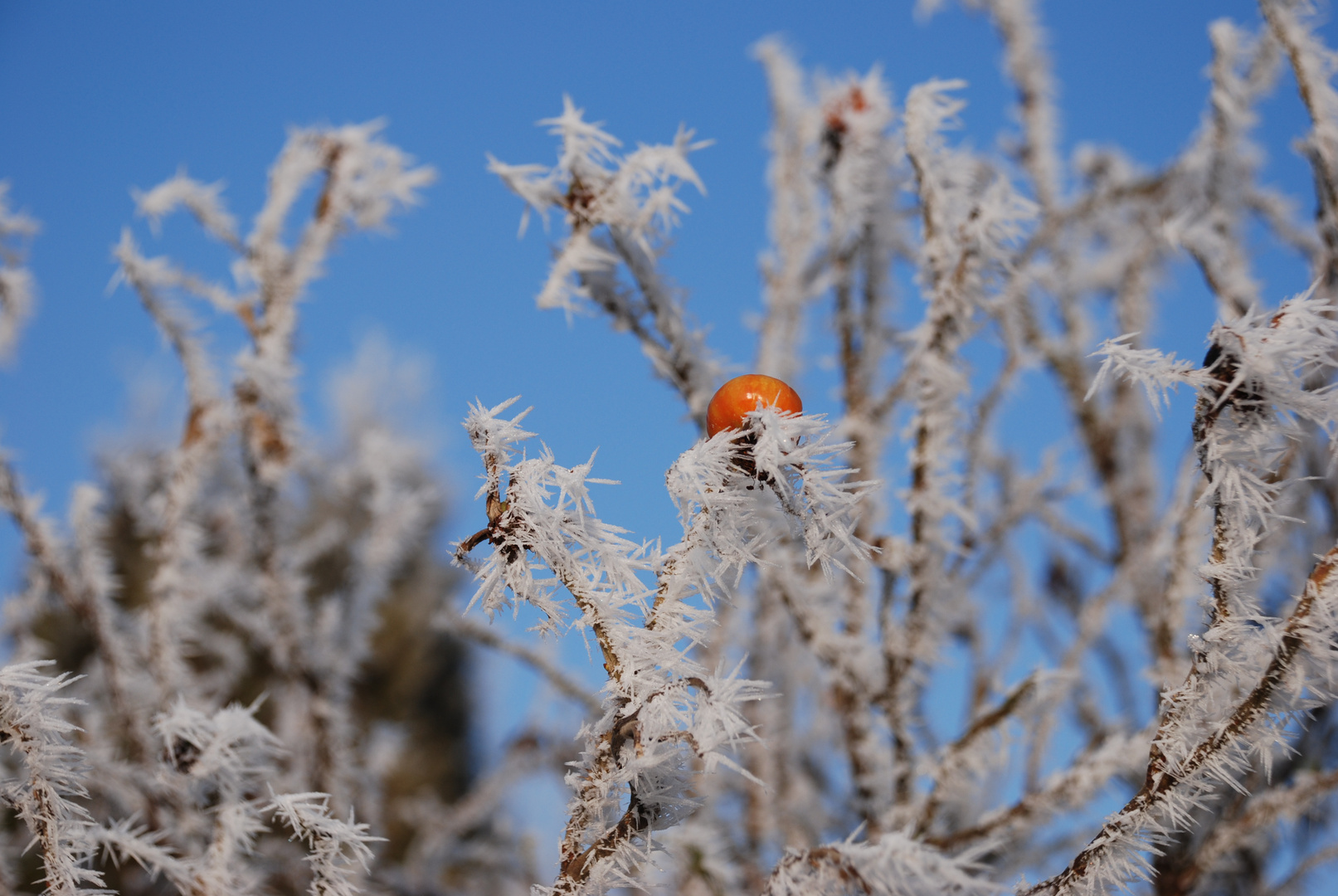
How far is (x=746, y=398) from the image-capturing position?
0.53 metres

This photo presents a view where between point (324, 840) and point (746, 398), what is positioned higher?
point (746, 398)

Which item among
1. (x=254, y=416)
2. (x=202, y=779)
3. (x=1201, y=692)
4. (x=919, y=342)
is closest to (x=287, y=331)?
(x=254, y=416)

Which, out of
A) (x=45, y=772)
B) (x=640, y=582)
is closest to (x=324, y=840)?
(x=45, y=772)

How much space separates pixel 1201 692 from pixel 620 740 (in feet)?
1.14

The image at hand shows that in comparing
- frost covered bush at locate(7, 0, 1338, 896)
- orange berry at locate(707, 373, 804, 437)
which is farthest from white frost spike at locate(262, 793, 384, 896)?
orange berry at locate(707, 373, 804, 437)

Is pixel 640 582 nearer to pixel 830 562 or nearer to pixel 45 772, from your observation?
pixel 830 562

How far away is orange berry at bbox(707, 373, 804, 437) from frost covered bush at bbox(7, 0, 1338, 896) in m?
0.02

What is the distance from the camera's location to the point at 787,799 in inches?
65.1

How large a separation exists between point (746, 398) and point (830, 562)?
12cm

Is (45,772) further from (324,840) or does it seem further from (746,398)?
(746,398)

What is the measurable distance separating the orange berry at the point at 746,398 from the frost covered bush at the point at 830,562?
20 mm

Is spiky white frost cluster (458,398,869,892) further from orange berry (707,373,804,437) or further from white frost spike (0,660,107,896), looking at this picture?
white frost spike (0,660,107,896)

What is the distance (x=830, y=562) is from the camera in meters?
0.52

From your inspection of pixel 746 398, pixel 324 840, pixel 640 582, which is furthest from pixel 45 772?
pixel 746 398
